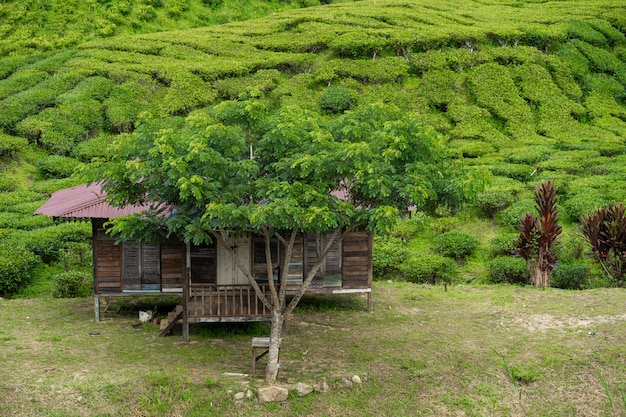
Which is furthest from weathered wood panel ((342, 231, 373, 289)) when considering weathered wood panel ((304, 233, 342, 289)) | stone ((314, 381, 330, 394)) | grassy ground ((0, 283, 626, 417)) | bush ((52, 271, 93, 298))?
bush ((52, 271, 93, 298))

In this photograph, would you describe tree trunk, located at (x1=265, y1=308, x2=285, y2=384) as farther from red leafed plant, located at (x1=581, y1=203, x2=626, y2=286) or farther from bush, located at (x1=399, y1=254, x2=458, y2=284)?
red leafed plant, located at (x1=581, y1=203, x2=626, y2=286)

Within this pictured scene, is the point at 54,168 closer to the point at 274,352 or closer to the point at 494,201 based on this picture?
the point at 494,201

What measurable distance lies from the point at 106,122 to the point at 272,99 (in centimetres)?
795

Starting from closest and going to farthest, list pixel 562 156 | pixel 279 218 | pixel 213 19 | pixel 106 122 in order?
pixel 279 218, pixel 562 156, pixel 106 122, pixel 213 19

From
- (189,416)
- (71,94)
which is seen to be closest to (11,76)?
(71,94)

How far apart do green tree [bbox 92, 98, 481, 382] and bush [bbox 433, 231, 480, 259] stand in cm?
1046

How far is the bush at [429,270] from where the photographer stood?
835 inches

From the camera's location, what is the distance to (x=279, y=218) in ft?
36.1

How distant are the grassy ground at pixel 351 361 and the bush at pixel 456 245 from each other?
17.7 ft

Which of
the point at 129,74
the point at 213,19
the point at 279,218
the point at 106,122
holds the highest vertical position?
the point at 213,19

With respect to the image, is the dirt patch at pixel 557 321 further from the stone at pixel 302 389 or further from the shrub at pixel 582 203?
the shrub at pixel 582 203

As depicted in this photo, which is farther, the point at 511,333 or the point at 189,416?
the point at 511,333

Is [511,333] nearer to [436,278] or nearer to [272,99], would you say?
[436,278]

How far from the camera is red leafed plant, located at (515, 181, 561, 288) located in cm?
1877
